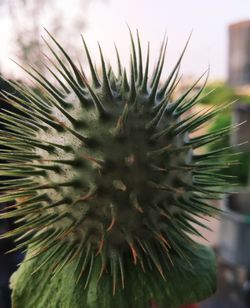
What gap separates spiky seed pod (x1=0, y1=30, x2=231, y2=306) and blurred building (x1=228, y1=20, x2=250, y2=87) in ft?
7.61

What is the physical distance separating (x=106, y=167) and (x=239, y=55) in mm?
2604

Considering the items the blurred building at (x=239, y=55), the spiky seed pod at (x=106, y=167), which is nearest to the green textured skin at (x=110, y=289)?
the spiky seed pod at (x=106, y=167)

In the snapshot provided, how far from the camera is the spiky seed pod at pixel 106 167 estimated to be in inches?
21.0

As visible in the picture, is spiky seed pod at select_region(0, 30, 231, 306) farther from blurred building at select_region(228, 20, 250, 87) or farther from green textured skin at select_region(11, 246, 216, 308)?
blurred building at select_region(228, 20, 250, 87)

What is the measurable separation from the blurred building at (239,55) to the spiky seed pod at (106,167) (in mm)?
2320

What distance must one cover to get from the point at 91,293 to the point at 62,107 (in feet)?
0.87

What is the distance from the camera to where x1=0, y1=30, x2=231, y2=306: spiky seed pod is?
532 mm

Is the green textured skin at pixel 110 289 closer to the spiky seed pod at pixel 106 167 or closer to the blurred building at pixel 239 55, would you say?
the spiky seed pod at pixel 106 167

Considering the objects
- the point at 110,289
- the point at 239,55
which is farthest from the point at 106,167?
the point at 239,55

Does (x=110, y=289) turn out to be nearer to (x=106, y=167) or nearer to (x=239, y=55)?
(x=106, y=167)

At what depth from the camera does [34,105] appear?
58 centimetres

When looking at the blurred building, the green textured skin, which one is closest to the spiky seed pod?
the green textured skin

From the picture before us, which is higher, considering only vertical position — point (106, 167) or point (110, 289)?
point (106, 167)

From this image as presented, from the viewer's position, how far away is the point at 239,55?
2.91 metres
